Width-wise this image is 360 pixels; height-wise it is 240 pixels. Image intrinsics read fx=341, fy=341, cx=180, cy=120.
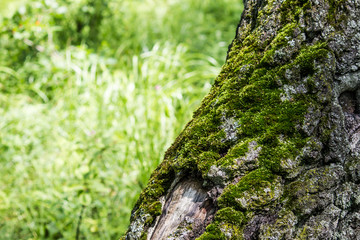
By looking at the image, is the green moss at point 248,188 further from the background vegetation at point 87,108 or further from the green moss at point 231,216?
the background vegetation at point 87,108

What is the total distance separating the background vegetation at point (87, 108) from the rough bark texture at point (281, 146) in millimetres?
1413

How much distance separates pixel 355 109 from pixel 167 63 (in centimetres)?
321

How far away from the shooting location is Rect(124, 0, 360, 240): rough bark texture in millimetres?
1077

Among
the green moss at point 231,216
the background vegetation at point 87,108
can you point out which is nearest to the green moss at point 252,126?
the green moss at point 231,216

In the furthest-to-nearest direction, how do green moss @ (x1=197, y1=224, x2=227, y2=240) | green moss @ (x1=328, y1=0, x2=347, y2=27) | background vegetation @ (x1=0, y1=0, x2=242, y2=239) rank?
background vegetation @ (x1=0, y1=0, x2=242, y2=239), green moss @ (x1=328, y1=0, x2=347, y2=27), green moss @ (x1=197, y1=224, x2=227, y2=240)

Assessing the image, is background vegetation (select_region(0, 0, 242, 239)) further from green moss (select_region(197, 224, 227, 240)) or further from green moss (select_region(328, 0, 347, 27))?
green moss (select_region(328, 0, 347, 27))

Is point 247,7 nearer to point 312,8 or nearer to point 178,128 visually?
point 312,8

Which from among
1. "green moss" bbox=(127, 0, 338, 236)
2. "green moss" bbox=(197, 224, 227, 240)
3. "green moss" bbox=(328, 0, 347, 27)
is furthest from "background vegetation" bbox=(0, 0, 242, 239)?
"green moss" bbox=(328, 0, 347, 27)

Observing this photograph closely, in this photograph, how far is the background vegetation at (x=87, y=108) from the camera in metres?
2.83

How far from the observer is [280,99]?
3.83 feet

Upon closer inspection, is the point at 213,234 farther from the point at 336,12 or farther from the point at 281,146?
the point at 336,12

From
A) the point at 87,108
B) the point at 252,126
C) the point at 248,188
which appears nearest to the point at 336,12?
the point at 252,126

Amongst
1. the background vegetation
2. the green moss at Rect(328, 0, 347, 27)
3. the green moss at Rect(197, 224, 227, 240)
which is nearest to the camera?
the green moss at Rect(197, 224, 227, 240)

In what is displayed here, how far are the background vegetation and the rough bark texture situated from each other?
1.41 metres
